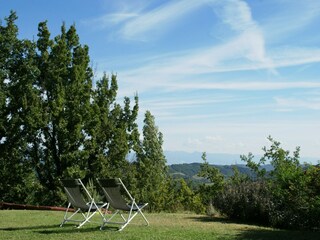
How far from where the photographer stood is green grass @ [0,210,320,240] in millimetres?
7410

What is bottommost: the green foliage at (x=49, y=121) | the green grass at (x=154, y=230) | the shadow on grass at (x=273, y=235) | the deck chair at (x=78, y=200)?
the green grass at (x=154, y=230)

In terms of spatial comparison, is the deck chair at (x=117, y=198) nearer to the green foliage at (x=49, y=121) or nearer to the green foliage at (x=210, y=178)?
the green foliage at (x=210, y=178)

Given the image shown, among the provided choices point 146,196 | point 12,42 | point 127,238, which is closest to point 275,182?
point 127,238

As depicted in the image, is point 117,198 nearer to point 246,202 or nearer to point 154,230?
point 154,230

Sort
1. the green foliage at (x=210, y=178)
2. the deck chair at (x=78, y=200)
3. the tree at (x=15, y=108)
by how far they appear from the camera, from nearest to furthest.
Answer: the deck chair at (x=78, y=200), the green foliage at (x=210, y=178), the tree at (x=15, y=108)

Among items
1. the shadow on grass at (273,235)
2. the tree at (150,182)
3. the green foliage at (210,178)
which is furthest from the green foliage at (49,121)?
the shadow on grass at (273,235)

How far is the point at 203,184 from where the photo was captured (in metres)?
17.2

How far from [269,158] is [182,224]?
424cm

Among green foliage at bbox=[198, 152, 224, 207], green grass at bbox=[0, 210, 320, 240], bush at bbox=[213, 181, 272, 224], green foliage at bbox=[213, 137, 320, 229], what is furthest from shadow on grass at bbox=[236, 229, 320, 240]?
green foliage at bbox=[198, 152, 224, 207]

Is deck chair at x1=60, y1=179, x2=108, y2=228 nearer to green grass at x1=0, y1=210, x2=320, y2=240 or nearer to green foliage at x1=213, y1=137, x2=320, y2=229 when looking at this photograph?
green grass at x1=0, y1=210, x2=320, y2=240

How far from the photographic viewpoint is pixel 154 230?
8.15 m

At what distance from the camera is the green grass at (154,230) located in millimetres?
7410

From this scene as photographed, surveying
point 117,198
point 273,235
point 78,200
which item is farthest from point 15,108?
point 273,235

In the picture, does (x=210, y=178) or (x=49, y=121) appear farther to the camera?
(x=49, y=121)
